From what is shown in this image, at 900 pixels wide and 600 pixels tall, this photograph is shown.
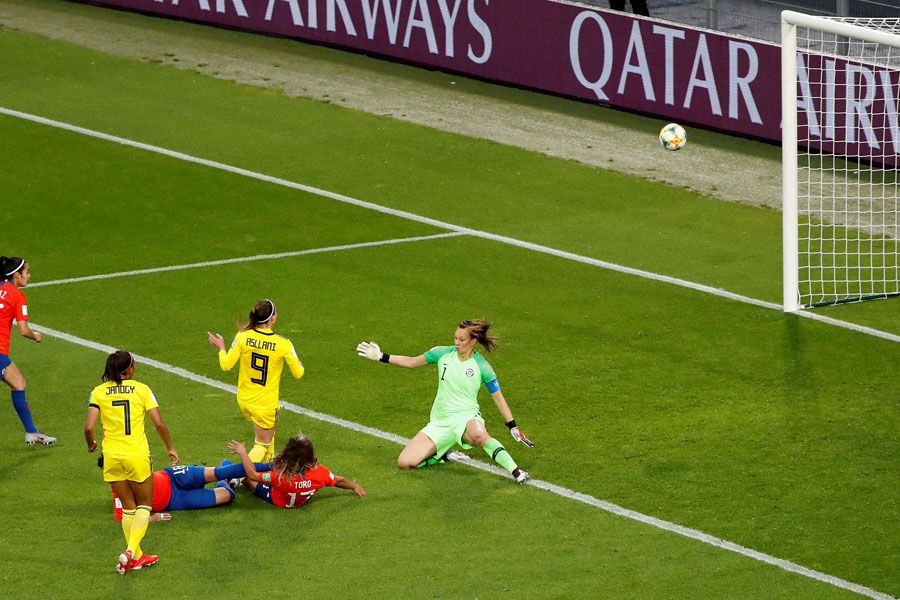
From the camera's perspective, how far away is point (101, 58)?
30.6 metres

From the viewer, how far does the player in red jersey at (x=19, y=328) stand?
48.8ft

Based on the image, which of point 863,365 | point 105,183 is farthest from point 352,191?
point 863,365

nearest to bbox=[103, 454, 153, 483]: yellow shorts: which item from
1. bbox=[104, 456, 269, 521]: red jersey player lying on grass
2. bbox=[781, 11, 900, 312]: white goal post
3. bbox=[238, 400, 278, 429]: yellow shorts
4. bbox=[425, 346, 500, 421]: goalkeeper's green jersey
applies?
bbox=[104, 456, 269, 521]: red jersey player lying on grass

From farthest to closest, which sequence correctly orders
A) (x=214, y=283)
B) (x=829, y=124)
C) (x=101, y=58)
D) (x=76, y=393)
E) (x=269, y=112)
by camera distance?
1. (x=101, y=58)
2. (x=269, y=112)
3. (x=829, y=124)
4. (x=214, y=283)
5. (x=76, y=393)

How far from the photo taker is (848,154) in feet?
77.8

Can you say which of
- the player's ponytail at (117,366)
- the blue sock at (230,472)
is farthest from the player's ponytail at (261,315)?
the player's ponytail at (117,366)

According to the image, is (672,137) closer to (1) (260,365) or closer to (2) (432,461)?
(2) (432,461)

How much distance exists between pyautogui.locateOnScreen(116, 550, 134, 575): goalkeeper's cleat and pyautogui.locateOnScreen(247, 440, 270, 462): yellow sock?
6.75 feet

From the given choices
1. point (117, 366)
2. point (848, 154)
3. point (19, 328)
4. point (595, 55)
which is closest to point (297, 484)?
point (117, 366)

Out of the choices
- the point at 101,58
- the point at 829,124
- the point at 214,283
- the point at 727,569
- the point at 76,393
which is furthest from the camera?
the point at 101,58

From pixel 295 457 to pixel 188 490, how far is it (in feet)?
3.61

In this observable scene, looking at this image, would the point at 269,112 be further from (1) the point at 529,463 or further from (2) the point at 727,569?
(2) the point at 727,569

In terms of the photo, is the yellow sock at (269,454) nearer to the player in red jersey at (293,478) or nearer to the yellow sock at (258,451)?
the yellow sock at (258,451)

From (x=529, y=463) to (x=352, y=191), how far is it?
399 inches
